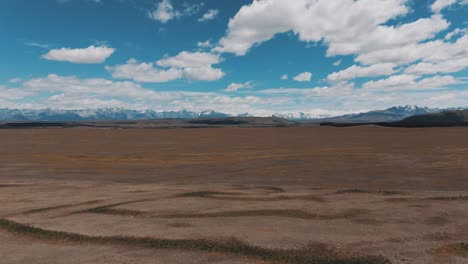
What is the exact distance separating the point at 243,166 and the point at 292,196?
53.5 feet

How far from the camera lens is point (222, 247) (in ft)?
41.0

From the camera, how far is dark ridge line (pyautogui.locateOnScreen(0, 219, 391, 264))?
11336 millimetres

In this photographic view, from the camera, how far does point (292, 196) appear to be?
66.4 ft

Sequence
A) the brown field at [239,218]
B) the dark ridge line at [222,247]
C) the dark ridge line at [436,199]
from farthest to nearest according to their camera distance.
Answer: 1. the dark ridge line at [436,199]
2. the brown field at [239,218]
3. the dark ridge line at [222,247]

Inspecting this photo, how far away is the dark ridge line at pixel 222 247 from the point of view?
11.3m

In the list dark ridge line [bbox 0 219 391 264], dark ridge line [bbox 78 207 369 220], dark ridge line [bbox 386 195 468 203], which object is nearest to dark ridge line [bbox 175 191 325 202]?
dark ridge line [bbox 78 207 369 220]

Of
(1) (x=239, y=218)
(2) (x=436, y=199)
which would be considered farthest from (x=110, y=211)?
(2) (x=436, y=199)

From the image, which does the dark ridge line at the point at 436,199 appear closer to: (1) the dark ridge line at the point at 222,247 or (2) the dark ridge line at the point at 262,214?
(2) the dark ridge line at the point at 262,214

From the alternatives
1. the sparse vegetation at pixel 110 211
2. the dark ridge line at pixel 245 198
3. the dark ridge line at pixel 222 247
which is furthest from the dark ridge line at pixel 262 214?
the dark ridge line at pixel 222 247

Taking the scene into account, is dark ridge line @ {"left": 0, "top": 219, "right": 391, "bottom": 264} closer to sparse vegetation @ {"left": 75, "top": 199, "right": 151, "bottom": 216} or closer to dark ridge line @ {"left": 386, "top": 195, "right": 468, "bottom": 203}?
sparse vegetation @ {"left": 75, "top": 199, "right": 151, "bottom": 216}

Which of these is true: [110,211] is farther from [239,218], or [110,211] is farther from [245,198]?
[245,198]

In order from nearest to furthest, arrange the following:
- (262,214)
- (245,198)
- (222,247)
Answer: (222,247), (262,214), (245,198)

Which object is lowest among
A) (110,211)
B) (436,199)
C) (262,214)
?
(110,211)

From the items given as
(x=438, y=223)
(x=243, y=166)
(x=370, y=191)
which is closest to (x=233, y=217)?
(x=438, y=223)
